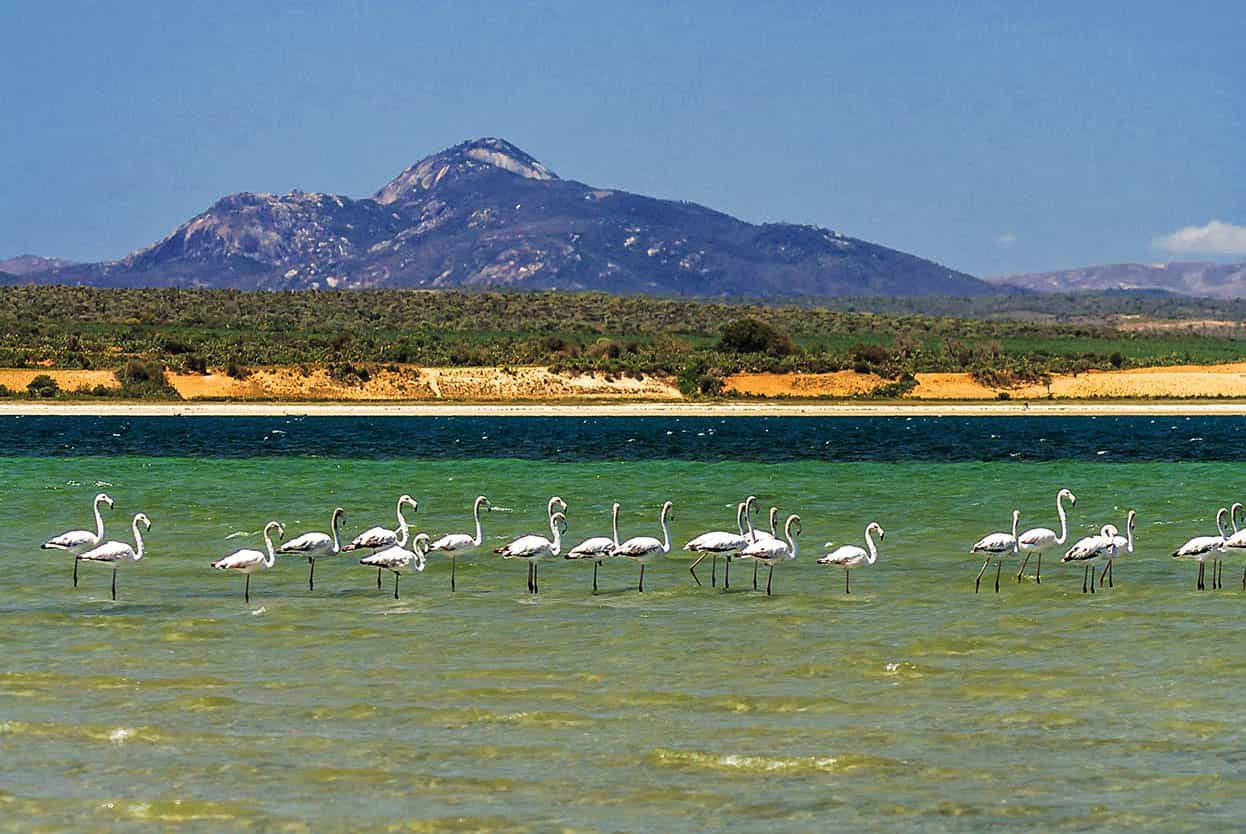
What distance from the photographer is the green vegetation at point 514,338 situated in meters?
113

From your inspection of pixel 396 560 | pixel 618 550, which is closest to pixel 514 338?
pixel 618 550

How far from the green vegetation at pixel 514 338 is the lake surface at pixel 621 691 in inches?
3041

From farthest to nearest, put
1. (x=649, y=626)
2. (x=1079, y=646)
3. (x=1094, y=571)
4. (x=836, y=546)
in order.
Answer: (x=836, y=546)
(x=1094, y=571)
(x=649, y=626)
(x=1079, y=646)

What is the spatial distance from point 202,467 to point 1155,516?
30.7 meters

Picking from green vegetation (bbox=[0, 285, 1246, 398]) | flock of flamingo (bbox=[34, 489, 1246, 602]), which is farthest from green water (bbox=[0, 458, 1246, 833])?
green vegetation (bbox=[0, 285, 1246, 398])

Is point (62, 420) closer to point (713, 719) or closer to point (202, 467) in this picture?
point (202, 467)

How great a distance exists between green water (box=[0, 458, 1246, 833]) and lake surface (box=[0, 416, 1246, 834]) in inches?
1.9

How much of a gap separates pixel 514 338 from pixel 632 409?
33.3 metres

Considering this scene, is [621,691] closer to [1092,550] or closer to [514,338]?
[1092,550]

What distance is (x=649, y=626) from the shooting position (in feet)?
71.2

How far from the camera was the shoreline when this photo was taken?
317ft

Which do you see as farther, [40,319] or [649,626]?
[40,319]

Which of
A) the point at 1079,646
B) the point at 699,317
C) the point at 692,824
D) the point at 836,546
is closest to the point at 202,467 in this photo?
the point at 836,546

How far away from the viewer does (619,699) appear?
56.7ft
